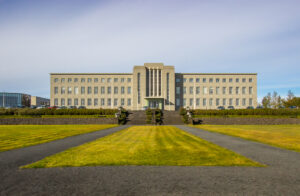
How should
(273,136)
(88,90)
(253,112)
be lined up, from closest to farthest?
(273,136), (253,112), (88,90)

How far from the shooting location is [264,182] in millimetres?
6473

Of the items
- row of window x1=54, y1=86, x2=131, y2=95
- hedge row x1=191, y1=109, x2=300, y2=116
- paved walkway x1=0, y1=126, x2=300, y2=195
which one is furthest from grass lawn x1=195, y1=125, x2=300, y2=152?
row of window x1=54, y1=86, x2=131, y2=95

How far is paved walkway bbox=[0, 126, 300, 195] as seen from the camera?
18.7 ft

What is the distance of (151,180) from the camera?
6.61 m

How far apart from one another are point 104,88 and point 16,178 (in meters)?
71.5

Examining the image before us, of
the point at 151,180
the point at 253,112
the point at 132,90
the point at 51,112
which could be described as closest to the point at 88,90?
the point at 132,90

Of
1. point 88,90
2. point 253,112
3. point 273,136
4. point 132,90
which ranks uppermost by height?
point 88,90

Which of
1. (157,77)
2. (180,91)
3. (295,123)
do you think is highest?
(157,77)

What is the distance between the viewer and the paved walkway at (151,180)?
5.70 meters

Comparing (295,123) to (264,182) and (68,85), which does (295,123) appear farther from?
(68,85)

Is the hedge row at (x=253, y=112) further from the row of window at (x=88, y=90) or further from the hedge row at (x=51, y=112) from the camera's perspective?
the row of window at (x=88, y=90)

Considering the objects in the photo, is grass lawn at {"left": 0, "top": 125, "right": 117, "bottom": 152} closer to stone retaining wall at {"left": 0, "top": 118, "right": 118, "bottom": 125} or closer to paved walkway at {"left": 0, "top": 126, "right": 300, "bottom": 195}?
paved walkway at {"left": 0, "top": 126, "right": 300, "bottom": 195}

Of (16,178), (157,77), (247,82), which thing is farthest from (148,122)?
(247,82)

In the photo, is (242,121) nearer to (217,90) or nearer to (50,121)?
(50,121)
